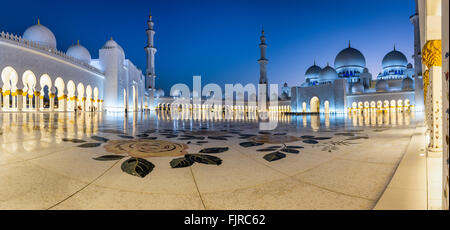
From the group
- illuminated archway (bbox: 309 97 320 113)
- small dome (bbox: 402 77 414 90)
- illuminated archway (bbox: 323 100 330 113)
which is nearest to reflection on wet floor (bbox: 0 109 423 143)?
illuminated archway (bbox: 323 100 330 113)

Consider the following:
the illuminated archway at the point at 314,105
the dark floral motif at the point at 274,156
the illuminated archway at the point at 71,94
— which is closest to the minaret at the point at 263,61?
the illuminated archway at the point at 314,105

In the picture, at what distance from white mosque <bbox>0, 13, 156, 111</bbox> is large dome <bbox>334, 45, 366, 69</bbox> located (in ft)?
70.6

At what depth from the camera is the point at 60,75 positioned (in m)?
14.3

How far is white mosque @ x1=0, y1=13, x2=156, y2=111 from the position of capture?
37.3 feet

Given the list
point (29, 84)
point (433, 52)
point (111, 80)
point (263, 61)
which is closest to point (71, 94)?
point (29, 84)

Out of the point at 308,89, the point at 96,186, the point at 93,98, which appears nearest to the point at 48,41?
the point at 93,98

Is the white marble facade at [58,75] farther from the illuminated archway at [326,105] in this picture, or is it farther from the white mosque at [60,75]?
the illuminated archway at [326,105]

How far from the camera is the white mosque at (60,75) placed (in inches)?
448

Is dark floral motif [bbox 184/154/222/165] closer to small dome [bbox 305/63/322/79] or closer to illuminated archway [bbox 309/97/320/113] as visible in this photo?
illuminated archway [bbox 309/97/320/113]

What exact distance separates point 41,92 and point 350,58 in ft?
93.4

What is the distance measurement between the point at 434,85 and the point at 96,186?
2.50 m
